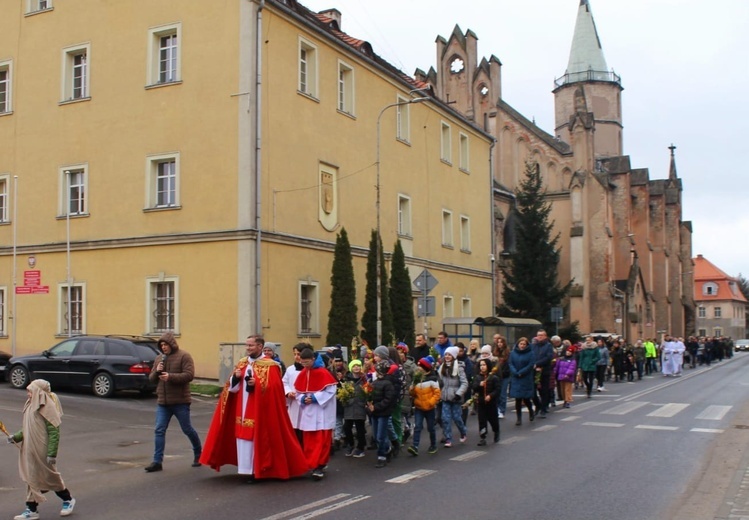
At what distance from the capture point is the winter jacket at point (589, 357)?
2420cm

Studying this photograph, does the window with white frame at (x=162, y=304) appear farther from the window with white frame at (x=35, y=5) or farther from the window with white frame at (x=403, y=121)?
the window with white frame at (x=403, y=121)

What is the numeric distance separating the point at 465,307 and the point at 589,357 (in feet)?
48.6

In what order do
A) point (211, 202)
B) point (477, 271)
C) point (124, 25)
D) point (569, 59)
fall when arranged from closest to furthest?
point (211, 202)
point (124, 25)
point (477, 271)
point (569, 59)

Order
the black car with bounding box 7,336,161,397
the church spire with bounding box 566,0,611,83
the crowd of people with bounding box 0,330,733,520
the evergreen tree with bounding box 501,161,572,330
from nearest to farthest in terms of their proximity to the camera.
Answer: the crowd of people with bounding box 0,330,733,520 → the black car with bounding box 7,336,161,397 → the evergreen tree with bounding box 501,161,572,330 → the church spire with bounding box 566,0,611,83

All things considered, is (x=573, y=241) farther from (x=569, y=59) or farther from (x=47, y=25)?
(x=47, y=25)

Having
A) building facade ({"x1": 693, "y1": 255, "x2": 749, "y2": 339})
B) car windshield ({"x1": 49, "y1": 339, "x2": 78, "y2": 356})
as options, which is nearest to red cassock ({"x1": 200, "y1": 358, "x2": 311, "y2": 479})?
car windshield ({"x1": 49, "y1": 339, "x2": 78, "y2": 356})

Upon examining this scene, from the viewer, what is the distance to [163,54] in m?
25.0

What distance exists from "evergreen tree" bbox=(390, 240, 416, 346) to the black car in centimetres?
1105

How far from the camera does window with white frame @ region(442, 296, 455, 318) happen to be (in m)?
36.2

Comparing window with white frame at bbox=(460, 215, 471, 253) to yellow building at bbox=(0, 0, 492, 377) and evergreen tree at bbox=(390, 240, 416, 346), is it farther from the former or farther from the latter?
yellow building at bbox=(0, 0, 492, 377)

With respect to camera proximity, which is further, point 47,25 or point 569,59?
point 569,59

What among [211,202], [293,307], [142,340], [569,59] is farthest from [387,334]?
[569,59]

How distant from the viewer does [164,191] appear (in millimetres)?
24641

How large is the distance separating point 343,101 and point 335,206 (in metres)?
3.91
